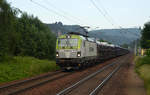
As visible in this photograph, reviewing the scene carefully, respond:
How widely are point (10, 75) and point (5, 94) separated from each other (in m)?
5.70

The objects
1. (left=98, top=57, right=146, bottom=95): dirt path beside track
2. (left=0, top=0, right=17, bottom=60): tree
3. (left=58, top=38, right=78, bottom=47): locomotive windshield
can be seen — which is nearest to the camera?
(left=98, top=57, right=146, bottom=95): dirt path beside track

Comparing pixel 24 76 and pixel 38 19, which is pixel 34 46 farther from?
pixel 24 76

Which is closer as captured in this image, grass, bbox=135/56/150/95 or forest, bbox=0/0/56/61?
grass, bbox=135/56/150/95

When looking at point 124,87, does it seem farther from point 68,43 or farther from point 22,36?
point 22,36

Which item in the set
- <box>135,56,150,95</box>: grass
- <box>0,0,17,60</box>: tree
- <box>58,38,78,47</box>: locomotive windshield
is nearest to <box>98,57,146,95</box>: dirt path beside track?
<box>135,56,150,95</box>: grass

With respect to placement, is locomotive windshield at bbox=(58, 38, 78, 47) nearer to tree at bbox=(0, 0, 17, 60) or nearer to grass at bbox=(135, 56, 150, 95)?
tree at bbox=(0, 0, 17, 60)

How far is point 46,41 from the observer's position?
40.4m

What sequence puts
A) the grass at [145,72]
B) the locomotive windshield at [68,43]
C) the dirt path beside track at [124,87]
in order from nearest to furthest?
1. the dirt path beside track at [124,87]
2. the grass at [145,72]
3. the locomotive windshield at [68,43]

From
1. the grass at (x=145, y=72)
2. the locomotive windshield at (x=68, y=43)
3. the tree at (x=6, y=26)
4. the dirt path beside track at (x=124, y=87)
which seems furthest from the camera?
the tree at (x=6, y=26)

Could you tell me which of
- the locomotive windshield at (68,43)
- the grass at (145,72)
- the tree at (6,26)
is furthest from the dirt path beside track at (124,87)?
the tree at (6,26)

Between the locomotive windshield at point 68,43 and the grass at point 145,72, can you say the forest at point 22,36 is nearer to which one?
the locomotive windshield at point 68,43

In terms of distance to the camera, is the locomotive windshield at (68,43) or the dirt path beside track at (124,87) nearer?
the dirt path beside track at (124,87)

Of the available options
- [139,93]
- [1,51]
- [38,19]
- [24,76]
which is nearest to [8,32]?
[1,51]

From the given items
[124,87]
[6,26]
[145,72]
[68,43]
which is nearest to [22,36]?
[6,26]
